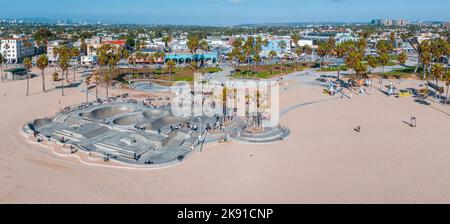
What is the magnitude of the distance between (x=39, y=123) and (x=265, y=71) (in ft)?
143

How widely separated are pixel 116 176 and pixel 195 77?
128ft

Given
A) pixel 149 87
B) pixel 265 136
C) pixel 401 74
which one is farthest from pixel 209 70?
pixel 265 136

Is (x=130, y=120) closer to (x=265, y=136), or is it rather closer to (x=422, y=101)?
(x=265, y=136)

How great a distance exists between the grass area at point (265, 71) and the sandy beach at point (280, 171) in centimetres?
2853

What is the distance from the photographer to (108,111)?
39031mm

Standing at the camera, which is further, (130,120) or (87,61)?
(87,61)

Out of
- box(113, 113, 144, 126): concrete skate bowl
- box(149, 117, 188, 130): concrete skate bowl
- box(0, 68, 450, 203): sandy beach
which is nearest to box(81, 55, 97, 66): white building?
box(0, 68, 450, 203): sandy beach

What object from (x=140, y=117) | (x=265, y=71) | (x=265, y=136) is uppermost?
(x=265, y=71)

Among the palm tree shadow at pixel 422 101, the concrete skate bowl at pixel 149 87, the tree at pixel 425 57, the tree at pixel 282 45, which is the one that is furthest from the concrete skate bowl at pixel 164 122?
the tree at pixel 282 45

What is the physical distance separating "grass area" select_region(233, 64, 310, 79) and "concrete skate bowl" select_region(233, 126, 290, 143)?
31012 mm

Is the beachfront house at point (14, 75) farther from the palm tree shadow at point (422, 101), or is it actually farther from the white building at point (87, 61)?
the palm tree shadow at point (422, 101)

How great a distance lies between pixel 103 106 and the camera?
39.7 metres
